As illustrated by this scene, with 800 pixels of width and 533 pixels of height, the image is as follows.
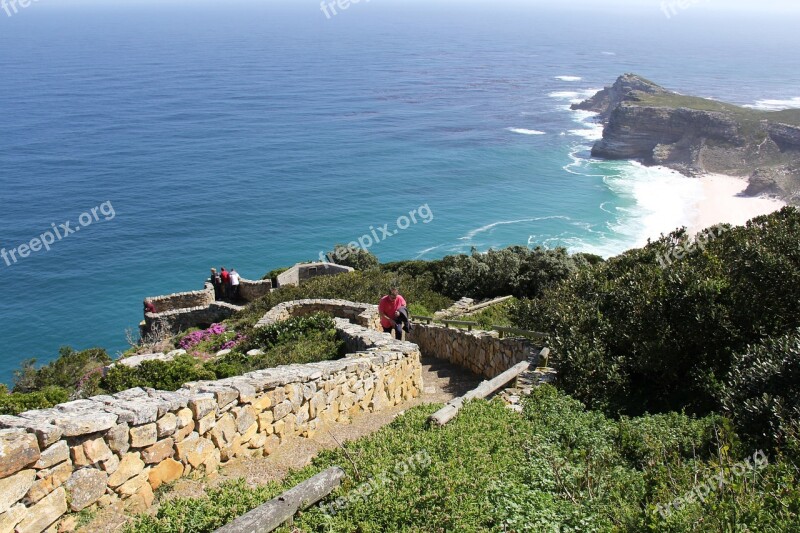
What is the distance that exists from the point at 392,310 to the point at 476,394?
4.30 m

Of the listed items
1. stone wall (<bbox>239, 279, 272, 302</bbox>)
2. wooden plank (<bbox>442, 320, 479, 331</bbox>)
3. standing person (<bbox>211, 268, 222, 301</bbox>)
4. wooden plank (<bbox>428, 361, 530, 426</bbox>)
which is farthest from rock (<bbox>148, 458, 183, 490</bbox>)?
standing person (<bbox>211, 268, 222, 301</bbox>)

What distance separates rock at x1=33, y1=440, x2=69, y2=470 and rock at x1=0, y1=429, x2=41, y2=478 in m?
0.07

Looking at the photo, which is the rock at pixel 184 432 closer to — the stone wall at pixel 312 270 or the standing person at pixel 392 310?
the standing person at pixel 392 310

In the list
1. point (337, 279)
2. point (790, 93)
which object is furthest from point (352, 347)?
point (790, 93)

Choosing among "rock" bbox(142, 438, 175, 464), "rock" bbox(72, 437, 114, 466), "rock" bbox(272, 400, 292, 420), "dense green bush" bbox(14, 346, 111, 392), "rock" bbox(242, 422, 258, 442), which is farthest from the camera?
"dense green bush" bbox(14, 346, 111, 392)

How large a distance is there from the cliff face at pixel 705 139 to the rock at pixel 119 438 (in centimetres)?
9102

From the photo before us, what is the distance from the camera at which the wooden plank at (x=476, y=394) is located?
1001 centimetres

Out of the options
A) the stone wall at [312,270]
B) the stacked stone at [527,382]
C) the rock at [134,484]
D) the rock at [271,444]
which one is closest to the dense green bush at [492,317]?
the stacked stone at [527,382]

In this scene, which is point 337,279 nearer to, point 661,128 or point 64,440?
point 64,440

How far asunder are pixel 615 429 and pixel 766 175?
286 feet

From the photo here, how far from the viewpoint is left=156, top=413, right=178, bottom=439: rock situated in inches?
317

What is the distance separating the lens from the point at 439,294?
24578 mm

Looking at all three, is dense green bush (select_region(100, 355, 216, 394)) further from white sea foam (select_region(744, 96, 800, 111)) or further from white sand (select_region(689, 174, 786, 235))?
white sea foam (select_region(744, 96, 800, 111))

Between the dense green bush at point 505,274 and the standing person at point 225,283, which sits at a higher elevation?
the dense green bush at point 505,274
